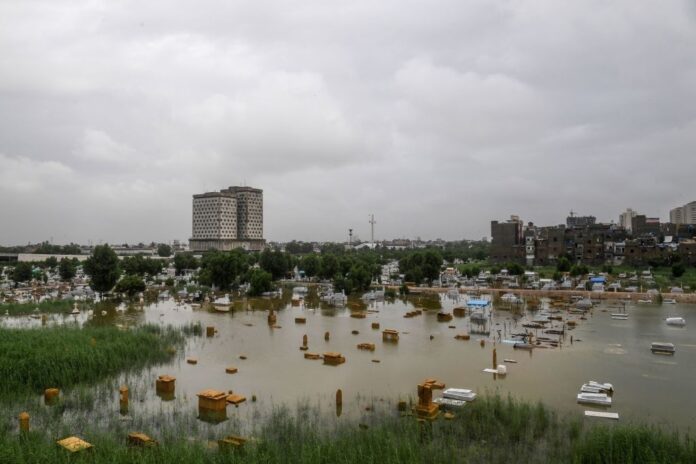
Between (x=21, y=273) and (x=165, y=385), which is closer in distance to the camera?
(x=165, y=385)

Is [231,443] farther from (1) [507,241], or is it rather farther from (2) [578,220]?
(2) [578,220]

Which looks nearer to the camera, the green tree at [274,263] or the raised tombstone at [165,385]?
the raised tombstone at [165,385]

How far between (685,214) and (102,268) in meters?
152

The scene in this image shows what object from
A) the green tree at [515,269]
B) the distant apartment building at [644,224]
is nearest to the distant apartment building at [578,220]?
the distant apartment building at [644,224]

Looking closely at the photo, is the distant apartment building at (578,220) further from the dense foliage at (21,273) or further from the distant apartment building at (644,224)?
the dense foliage at (21,273)

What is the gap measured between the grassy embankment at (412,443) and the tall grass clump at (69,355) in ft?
16.7

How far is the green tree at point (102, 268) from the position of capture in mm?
44125

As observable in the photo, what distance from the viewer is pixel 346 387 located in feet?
56.8

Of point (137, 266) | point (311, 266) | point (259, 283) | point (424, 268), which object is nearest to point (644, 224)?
point (424, 268)

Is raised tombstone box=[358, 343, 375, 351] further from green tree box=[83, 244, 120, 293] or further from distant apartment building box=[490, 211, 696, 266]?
distant apartment building box=[490, 211, 696, 266]

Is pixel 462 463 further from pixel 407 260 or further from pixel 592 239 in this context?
pixel 592 239

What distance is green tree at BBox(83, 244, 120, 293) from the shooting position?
44.1 meters

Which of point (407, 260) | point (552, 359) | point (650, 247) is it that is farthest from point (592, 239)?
point (552, 359)

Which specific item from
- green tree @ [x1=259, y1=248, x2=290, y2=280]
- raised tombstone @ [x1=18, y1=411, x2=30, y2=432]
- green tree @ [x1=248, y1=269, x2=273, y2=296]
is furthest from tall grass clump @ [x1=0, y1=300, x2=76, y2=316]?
raised tombstone @ [x1=18, y1=411, x2=30, y2=432]
